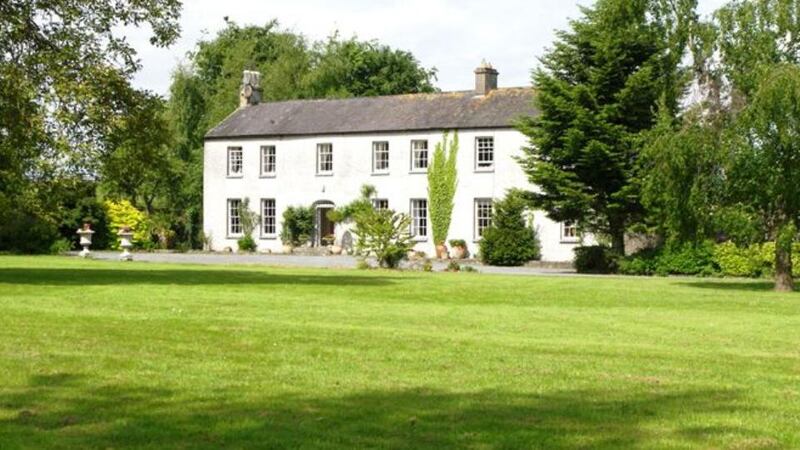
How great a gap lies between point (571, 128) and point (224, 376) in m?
30.4

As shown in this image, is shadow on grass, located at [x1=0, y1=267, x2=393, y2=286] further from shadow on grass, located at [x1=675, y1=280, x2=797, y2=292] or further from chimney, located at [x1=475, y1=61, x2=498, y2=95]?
chimney, located at [x1=475, y1=61, x2=498, y2=95]

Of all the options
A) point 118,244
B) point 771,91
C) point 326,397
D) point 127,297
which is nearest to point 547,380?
point 326,397

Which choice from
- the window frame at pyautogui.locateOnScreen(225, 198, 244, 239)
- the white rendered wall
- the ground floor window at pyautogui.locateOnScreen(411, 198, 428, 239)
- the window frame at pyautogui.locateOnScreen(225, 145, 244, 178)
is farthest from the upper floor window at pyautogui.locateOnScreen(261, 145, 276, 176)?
the ground floor window at pyautogui.locateOnScreen(411, 198, 428, 239)

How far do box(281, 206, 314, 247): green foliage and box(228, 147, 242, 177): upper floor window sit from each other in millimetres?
4234

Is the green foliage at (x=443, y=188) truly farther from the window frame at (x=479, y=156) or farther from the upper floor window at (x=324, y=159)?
the upper floor window at (x=324, y=159)

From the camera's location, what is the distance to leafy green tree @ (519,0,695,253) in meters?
40.6

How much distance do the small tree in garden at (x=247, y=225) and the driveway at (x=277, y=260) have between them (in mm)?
2712

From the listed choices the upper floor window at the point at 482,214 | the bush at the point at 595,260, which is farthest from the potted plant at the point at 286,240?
the bush at the point at 595,260

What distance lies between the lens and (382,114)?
5600cm

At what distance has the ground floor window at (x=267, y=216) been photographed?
58.3m

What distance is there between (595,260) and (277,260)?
12.8 metres

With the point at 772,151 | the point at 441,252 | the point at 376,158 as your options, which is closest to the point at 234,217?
the point at 376,158

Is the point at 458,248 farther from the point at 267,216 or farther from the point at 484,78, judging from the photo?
the point at 267,216

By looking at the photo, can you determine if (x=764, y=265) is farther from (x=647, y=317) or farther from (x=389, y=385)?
(x=389, y=385)
